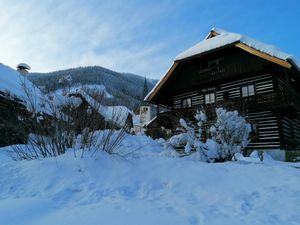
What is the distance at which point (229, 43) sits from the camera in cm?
1783

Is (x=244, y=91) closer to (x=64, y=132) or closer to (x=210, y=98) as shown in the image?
(x=210, y=98)

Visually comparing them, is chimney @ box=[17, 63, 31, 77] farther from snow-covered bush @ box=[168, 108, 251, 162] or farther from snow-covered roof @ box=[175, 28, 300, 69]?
snow-covered bush @ box=[168, 108, 251, 162]

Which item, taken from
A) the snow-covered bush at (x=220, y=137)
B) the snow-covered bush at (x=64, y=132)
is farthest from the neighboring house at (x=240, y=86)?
the snow-covered bush at (x=64, y=132)

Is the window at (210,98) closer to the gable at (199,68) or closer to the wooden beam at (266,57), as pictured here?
the gable at (199,68)

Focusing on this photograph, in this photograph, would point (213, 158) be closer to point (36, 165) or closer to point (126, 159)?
point (126, 159)

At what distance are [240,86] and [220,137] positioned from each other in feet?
32.1

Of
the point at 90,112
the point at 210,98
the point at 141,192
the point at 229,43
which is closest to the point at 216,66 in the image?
the point at 210,98

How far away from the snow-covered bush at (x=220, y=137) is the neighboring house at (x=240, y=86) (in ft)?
10.9

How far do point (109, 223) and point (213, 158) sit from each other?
6.73 meters

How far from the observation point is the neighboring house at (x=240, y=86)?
16141 millimetres

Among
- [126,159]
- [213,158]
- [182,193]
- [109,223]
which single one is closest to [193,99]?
[213,158]

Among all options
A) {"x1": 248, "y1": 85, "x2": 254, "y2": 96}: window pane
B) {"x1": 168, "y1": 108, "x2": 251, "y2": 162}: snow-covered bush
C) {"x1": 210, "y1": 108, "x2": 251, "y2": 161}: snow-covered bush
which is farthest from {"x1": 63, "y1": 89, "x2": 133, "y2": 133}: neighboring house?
{"x1": 248, "y1": 85, "x2": 254, "y2": 96}: window pane

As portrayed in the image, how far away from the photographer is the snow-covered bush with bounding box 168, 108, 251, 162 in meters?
9.77

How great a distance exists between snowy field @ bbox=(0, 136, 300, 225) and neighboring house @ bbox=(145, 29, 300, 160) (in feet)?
29.5
